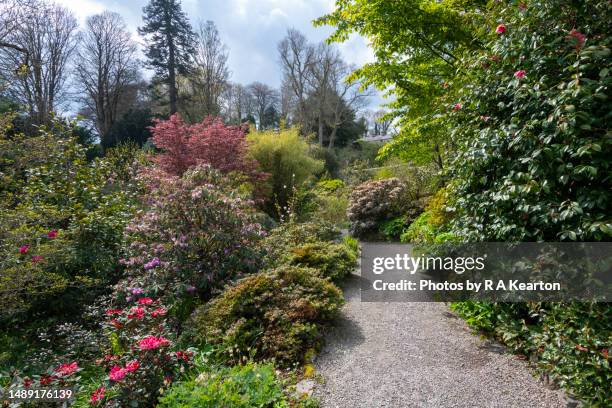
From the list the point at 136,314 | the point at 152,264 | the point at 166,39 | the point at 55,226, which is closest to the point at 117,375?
the point at 136,314

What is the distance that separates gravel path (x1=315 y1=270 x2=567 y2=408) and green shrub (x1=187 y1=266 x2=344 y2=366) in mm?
227

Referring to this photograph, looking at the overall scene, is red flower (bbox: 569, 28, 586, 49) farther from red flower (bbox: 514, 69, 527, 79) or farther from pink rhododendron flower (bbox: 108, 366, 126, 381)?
pink rhododendron flower (bbox: 108, 366, 126, 381)

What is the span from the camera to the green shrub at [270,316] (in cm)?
273

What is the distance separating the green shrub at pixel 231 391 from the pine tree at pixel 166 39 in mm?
17845

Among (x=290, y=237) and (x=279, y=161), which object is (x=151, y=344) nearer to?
A: (x=290, y=237)

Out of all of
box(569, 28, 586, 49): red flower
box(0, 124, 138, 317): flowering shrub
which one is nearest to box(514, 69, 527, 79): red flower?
box(569, 28, 586, 49): red flower

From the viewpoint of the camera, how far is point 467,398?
83.7 inches

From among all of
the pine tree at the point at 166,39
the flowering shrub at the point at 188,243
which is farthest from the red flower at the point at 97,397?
the pine tree at the point at 166,39

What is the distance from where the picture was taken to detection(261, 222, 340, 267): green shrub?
443 cm

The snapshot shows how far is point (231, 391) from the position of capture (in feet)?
6.71

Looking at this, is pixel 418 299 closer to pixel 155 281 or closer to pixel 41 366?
pixel 155 281

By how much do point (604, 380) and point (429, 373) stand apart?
3.28 ft

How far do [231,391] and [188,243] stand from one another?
6.73 ft

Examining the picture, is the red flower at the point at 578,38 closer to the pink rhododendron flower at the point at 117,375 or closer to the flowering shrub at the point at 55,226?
the pink rhododendron flower at the point at 117,375
